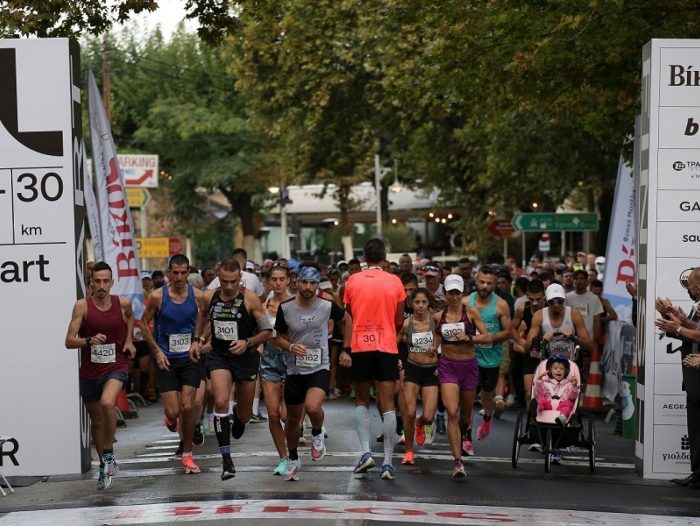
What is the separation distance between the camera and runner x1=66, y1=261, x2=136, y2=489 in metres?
13.4

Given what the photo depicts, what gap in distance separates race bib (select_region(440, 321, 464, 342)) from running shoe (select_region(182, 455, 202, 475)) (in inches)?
106

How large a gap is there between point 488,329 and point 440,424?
196 centimetres

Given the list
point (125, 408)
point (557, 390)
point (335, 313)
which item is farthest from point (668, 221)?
point (125, 408)

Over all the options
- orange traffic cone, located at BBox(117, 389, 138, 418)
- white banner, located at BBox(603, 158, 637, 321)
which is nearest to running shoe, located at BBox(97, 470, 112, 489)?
orange traffic cone, located at BBox(117, 389, 138, 418)

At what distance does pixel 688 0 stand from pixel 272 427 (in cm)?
894

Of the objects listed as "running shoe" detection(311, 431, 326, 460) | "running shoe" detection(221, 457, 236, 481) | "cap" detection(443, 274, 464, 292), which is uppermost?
"cap" detection(443, 274, 464, 292)

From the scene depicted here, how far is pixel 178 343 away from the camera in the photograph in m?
14.3

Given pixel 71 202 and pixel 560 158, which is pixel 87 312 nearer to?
pixel 71 202

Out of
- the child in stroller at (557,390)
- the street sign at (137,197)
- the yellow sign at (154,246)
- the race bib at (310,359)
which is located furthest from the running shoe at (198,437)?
the street sign at (137,197)

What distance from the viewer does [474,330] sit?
15.2 m

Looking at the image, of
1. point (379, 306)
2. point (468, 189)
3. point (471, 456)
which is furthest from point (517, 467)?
point (468, 189)

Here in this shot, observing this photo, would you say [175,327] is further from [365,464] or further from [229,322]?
[365,464]

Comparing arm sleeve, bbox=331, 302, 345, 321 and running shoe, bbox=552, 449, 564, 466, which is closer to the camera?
arm sleeve, bbox=331, 302, 345, 321

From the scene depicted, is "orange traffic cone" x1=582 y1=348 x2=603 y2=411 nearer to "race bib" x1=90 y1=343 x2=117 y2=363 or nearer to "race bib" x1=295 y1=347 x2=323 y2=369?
"race bib" x1=295 y1=347 x2=323 y2=369
